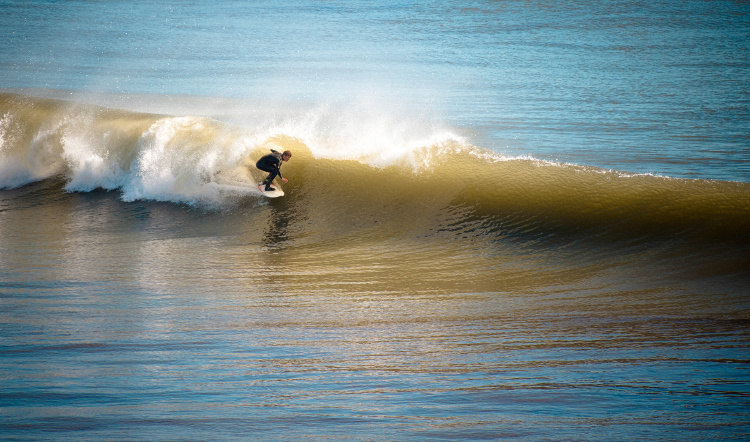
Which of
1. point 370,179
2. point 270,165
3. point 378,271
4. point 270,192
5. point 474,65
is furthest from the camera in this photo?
point 474,65

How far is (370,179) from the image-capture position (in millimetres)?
8609

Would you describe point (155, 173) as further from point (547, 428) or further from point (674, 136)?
point (674, 136)

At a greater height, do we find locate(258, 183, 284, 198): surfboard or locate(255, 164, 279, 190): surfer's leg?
locate(255, 164, 279, 190): surfer's leg

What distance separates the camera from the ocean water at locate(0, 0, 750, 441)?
3482 mm

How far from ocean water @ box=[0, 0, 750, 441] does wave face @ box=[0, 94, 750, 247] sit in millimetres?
47

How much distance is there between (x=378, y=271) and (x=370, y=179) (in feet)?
9.95

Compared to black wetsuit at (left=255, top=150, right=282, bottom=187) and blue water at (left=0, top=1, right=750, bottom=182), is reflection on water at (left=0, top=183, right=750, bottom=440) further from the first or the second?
blue water at (left=0, top=1, right=750, bottom=182)

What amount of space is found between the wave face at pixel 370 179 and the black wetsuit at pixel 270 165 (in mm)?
360

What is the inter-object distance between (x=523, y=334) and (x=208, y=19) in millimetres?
45343

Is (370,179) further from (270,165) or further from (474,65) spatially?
(474,65)

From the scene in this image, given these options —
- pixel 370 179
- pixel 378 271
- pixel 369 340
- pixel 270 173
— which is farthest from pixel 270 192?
pixel 369 340

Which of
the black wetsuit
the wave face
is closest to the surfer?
the black wetsuit

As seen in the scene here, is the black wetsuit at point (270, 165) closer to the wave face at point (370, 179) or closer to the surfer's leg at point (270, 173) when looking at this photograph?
the surfer's leg at point (270, 173)

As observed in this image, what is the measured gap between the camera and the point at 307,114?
15.0 metres
